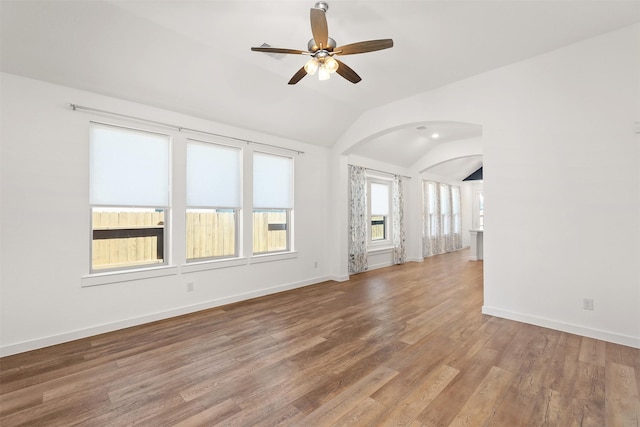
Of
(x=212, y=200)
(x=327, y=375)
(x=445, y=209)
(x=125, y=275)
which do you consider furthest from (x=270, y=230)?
(x=445, y=209)

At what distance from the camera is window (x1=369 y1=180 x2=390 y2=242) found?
758 cm

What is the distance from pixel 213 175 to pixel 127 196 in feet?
3.79

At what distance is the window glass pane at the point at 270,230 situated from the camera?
4.95 m

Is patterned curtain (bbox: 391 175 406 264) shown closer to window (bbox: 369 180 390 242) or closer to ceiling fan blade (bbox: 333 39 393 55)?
window (bbox: 369 180 390 242)

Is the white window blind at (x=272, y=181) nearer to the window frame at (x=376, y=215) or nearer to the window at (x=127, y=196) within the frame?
the window at (x=127, y=196)

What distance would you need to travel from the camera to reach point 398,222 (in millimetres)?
7793

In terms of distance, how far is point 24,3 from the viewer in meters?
2.37

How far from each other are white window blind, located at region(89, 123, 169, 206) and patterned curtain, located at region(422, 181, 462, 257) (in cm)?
732

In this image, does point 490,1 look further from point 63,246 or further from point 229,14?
point 63,246

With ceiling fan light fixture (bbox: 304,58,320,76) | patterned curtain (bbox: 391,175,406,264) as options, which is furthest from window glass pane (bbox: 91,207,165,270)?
patterned curtain (bbox: 391,175,406,264)

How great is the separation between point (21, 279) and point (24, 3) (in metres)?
2.50

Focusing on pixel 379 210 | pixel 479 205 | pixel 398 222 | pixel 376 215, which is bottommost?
pixel 398 222

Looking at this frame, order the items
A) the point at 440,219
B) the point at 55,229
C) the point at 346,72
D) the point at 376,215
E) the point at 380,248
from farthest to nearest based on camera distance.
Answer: the point at 440,219 < the point at 376,215 < the point at 380,248 < the point at 55,229 < the point at 346,72

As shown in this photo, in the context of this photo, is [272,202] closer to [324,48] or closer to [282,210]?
[282,210]
